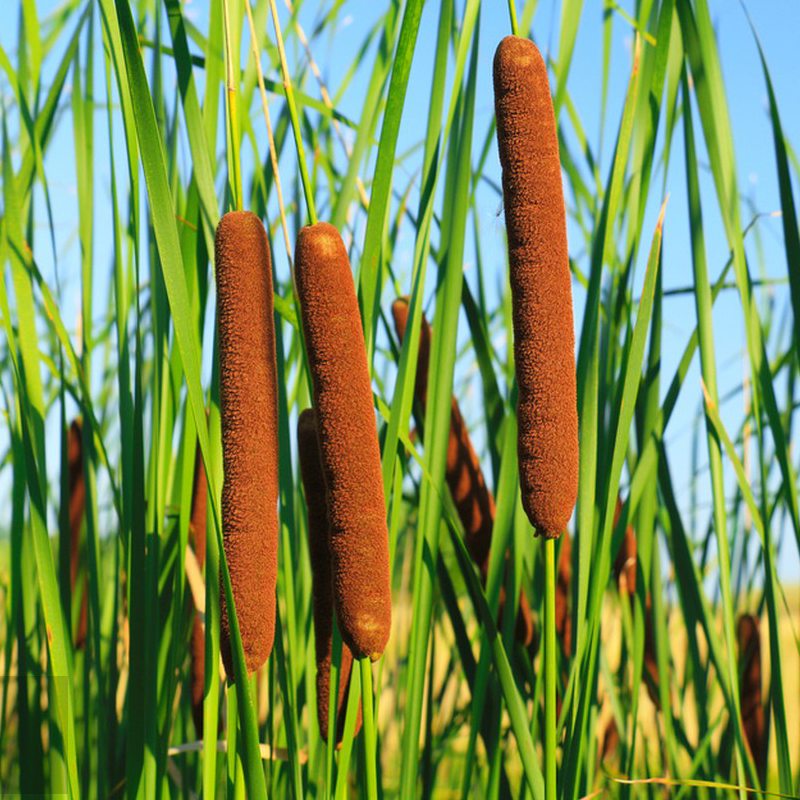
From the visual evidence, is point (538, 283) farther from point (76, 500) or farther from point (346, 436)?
point (76, 500)

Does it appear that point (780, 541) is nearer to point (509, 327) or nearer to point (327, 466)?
point (509, 327)

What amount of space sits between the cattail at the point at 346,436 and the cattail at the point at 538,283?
0.14m

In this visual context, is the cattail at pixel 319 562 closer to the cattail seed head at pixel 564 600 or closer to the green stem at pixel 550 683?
the green stem at pixel 550 683

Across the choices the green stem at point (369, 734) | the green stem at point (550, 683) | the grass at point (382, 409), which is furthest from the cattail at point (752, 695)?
the green stem at point (369, 734)

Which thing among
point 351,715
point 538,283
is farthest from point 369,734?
point 538,283

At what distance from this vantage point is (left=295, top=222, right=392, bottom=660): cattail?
2.33ft

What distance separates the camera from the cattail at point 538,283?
2.47ft

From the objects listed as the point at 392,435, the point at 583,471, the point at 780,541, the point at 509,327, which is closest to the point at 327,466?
the point at 392,435

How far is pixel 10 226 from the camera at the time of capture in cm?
106

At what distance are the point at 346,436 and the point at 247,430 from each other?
8cm

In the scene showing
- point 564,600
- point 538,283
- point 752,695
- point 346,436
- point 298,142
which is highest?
point 298,142

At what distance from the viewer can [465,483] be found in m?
1.19

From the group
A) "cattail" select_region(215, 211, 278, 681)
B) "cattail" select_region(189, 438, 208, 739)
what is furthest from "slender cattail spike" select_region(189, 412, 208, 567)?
"cattail" select_region(215, 211, 278, 681)

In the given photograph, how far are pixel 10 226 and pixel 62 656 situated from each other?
0.49 meters
